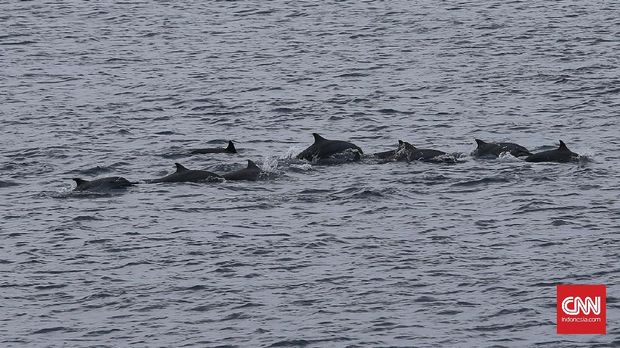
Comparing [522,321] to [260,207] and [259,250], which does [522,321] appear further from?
[260,207]

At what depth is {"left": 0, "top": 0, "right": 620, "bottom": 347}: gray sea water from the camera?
2986 centimetres

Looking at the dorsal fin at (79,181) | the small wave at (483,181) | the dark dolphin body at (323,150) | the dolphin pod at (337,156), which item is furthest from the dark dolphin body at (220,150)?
the small wave at (483,181)

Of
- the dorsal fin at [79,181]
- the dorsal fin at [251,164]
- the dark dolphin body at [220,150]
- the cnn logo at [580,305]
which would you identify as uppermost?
the dorsal fin at [79,181]

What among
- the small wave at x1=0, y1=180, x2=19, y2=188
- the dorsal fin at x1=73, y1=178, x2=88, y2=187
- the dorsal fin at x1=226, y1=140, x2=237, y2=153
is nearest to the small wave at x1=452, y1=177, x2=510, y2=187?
the dorsal fin at x1=226, y1=140, x2=237, y2=153

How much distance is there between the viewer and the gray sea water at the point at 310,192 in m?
29.9

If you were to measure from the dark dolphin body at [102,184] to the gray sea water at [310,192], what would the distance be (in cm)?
54

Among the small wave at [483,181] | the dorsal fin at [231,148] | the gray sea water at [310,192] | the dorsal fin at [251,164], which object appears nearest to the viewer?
the gray sea water at [310,192]

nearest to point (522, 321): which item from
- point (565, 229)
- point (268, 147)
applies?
point (565, 229)

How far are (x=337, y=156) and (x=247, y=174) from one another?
3502 mm

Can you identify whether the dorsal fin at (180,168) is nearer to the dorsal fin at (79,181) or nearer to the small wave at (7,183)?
the dorsal fin at (79,181)

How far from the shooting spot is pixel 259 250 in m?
34.0

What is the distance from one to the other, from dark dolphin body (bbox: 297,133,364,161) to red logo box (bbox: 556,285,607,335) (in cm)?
1360

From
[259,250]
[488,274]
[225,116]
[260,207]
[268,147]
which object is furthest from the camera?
[225,116]

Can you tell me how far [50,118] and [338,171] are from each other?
47.0ft
